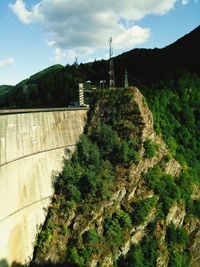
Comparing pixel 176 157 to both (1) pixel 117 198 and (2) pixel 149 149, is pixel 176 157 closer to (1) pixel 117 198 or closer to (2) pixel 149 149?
(2) pixel 149 149

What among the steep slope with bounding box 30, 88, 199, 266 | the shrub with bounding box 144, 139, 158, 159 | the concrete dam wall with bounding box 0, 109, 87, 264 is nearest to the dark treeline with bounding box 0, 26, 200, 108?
the steep slope with bounding box 30, 88, 199, 266

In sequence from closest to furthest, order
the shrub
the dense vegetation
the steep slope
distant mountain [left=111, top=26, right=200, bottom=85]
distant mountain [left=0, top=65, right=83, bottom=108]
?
the steep slope < the dense vegetation < the shrub < distant mountain [left=0, top=65, right=83, bottom=108] < distant mountain [left=111, top=26, right=200, bottom=85]

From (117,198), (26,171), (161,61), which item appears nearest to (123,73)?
Result: (161,61)

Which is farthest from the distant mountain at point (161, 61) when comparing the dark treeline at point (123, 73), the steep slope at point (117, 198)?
the steep slope at point (117, 198)

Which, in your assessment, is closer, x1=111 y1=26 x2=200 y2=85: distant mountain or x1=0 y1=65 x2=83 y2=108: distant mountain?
x1=0 y1=65 x2=83 y2=108: distant mountain

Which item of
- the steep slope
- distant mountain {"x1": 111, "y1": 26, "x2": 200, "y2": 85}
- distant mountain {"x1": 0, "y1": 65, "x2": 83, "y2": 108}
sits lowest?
the steep slope

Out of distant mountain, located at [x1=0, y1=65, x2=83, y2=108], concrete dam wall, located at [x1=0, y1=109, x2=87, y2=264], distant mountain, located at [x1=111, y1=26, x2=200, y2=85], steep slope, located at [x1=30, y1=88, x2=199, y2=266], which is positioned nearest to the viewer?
concrete dam wall, located at [x1=0, y1=109, x2=87, y2=264]

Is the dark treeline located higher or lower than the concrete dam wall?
higher

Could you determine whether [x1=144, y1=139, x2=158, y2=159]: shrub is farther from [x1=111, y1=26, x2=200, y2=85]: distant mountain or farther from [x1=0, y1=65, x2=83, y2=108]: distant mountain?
[x1=111, y1=26, x2=200, y2=85]: distant mountain
